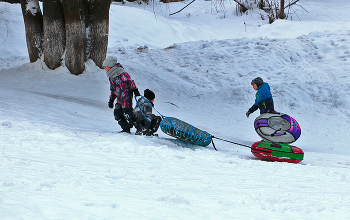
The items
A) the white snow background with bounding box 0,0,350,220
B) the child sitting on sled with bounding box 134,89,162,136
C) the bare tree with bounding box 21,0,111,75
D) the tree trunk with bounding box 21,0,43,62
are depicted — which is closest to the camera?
the white snow background with bounding box 0,0,350,220

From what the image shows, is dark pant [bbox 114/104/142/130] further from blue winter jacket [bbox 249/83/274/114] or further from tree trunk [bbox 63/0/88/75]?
tree trunk [bbox 63/0/88/75]

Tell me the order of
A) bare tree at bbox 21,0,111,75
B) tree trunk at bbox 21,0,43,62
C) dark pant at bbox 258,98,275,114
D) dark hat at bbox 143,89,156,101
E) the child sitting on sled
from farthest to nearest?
tree trunk at bbox 21,0,43,62
bare tree at bbox 21,0,111,75
dark pant at bbox 258,98,275,114
dark hat at bbox 143,89,156,101
the child sitting on sled

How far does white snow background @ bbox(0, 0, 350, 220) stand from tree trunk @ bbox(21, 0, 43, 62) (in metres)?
0.63

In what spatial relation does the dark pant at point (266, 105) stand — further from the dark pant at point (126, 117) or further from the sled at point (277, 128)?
the dark pant at point (126, 117)

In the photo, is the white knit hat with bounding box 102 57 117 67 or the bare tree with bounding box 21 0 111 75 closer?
the white knit hat with bounding box 102 57 117 67

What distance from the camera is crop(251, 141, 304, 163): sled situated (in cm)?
596

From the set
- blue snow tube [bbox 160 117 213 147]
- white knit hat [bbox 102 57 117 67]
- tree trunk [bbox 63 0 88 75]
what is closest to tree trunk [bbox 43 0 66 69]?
tree trunk [bbox 63 0 88 75]

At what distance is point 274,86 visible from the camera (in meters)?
11.7

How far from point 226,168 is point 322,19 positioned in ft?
48.3

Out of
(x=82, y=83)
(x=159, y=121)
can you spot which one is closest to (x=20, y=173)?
(x=159, y=121)

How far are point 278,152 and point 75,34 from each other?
7.10m

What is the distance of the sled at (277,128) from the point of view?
264 inches

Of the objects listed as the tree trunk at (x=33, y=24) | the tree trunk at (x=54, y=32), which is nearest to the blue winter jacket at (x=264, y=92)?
the tree trunk at (x=54, y=32)

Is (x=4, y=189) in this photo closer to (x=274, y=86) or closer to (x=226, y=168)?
(x=226, y=168)
